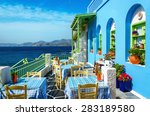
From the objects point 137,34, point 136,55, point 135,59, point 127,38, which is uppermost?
point 137,34

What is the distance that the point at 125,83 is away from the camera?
7.10 metres

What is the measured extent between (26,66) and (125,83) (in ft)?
13.7

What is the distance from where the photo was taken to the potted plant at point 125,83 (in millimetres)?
7082

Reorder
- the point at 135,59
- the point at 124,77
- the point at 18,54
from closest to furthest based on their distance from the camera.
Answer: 1. the point at 135,59
2. the point at 124,77
3. the point at 18,54

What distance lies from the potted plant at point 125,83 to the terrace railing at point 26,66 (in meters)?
3.47

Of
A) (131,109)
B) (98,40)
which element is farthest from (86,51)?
(131,109)

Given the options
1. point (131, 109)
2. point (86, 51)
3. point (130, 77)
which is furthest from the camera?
point (86, 51)

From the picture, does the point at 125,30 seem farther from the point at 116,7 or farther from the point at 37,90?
the point at 37,90

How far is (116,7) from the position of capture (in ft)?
28.4

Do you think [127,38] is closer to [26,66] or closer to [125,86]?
[125,86]

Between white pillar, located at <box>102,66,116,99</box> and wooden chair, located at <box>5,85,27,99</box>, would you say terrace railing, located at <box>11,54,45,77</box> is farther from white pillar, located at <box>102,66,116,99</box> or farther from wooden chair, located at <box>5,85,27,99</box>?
white pillar, located at <box>102,66,116,99</box>

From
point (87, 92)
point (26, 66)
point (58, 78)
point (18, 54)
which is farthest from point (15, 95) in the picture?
point (18, 54)

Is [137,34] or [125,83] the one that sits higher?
[137,34]

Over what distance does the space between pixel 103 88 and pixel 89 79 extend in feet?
2.45
